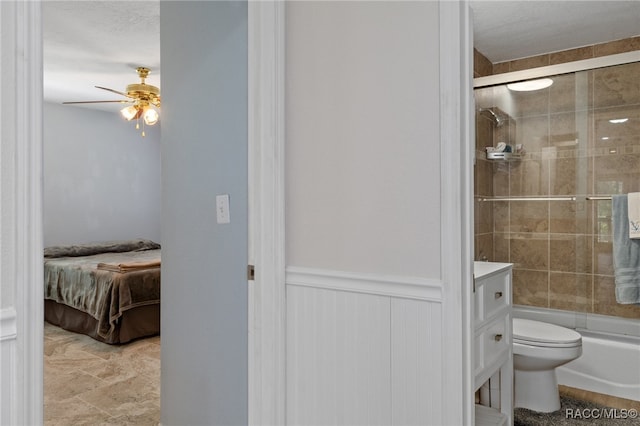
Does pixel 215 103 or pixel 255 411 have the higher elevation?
pixel 215 103

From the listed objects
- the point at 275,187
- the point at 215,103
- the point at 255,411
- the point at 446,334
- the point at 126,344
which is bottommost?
the point at 126,344

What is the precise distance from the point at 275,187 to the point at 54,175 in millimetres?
5042

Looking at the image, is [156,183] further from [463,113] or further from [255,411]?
[463,113]

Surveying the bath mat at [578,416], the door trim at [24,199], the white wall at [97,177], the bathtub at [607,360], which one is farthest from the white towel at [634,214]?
the white wall at [97,177]

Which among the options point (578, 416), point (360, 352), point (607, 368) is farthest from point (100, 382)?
point (607, 368)

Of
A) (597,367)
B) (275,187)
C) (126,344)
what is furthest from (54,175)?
(597,367)

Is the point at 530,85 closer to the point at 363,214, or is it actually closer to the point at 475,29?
the point at 475,29

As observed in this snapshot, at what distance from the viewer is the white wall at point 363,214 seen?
1.27 metres

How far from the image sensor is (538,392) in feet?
8.13

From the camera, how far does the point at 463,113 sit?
1.23 meters

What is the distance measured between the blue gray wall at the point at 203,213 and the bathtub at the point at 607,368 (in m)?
2.22

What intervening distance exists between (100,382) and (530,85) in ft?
12.3

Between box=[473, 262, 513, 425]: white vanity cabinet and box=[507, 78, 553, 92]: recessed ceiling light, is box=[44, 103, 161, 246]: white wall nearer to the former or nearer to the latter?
box=[507, 78, 553, 92]: recessed ceiling light

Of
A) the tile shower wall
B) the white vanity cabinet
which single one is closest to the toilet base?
the white vanity cabinet
